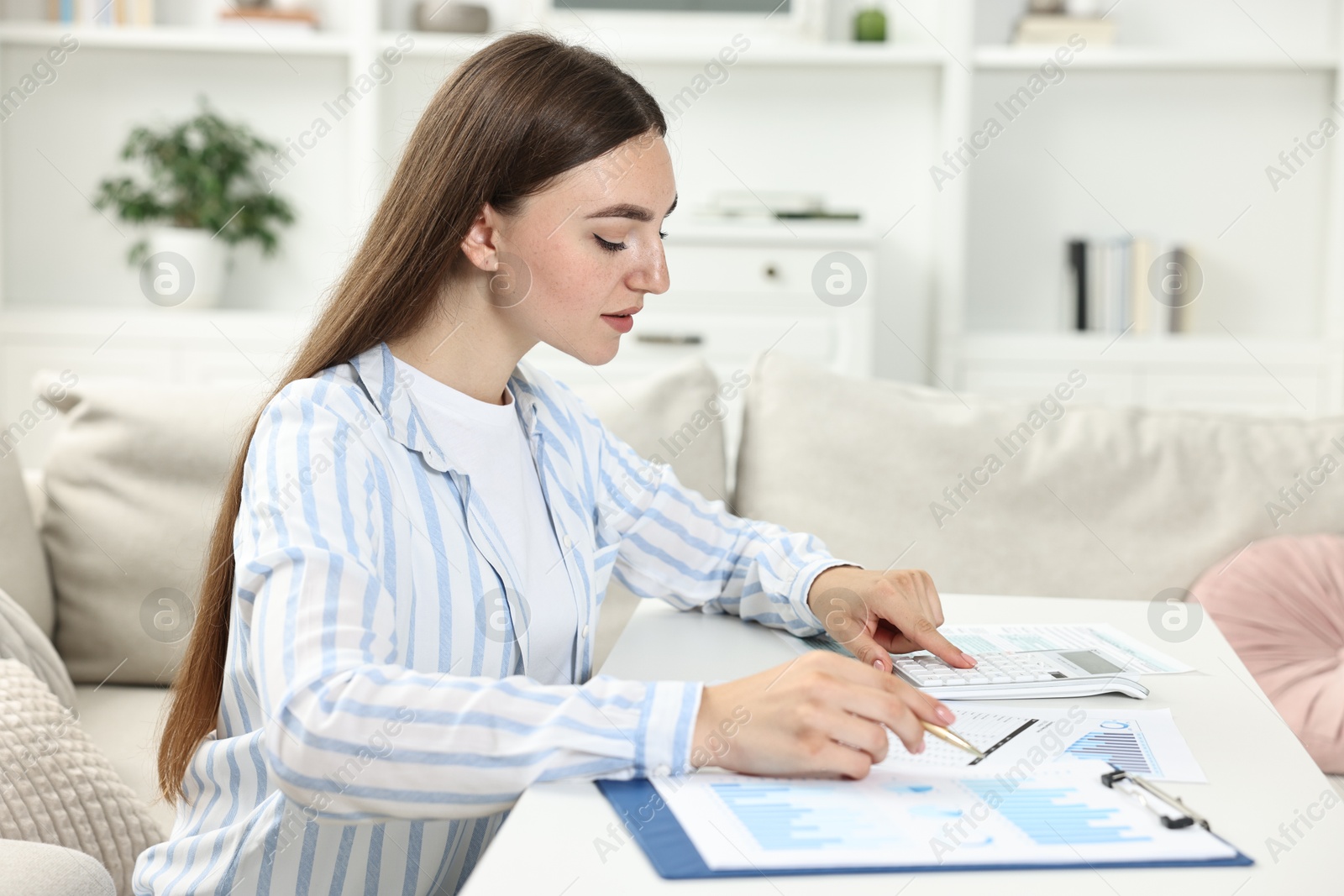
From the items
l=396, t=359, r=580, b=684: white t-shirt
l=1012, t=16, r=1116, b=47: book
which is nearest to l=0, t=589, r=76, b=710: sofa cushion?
l=396, t=359, r=580, b=684: white t-shirt

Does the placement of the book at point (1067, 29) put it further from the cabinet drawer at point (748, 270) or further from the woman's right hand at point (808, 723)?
the woman's right hand at point (808, 723)

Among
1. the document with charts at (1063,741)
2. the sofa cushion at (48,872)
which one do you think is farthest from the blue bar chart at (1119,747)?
the sofa cushion at (48,872)

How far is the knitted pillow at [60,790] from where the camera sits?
117 cm

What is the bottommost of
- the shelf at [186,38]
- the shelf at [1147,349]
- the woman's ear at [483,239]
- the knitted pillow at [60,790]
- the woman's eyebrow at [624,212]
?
the knitted pillow at [60,790]

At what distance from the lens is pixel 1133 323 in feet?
11.2

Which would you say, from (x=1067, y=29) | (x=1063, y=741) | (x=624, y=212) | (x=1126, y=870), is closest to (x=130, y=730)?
(x=624, y=212)

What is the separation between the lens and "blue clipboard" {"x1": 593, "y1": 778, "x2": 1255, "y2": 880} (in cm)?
67

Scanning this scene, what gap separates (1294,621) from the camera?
173 centimetres

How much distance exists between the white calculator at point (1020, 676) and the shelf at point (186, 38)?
2.87 m

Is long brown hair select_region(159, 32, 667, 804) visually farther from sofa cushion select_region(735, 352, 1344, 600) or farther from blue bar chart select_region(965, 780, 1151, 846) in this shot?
sofa cushion select_region(735, 352, 1344, 600)

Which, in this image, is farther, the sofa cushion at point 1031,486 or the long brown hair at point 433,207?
the sofa cushion at point 1031,486

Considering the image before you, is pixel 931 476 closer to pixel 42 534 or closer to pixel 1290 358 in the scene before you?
pixel 42 534

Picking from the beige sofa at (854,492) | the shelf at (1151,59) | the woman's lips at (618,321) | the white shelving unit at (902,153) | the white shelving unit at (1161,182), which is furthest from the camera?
the white shelving unit at (902,153)

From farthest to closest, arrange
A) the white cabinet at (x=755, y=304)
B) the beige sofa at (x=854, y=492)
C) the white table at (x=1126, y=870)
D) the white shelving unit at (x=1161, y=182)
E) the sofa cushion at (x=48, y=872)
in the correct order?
the white shelving unit at (x=1161, y=182) → the white cabinet at (x=755, y=304) → the beige sofa at (x=854, y=492) → the sofa cushion at (x=48, y=872) → the white table at (x=1126, y=870)
